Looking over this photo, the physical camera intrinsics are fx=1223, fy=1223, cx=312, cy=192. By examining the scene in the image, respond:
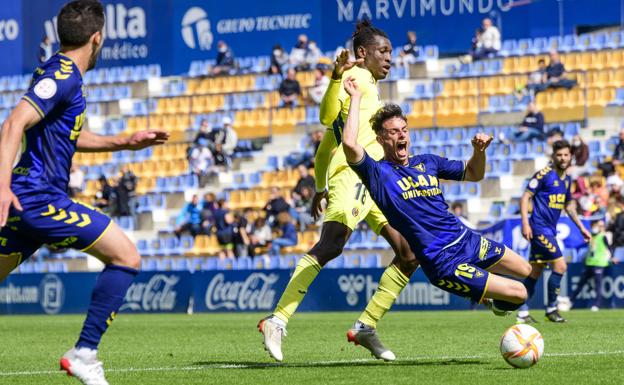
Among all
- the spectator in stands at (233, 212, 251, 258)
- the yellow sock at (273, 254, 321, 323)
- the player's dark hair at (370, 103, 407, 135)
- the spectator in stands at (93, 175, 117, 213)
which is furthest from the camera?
the spectator in stands at (93, 175, 117, 213)

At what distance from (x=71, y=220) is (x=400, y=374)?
2.57m

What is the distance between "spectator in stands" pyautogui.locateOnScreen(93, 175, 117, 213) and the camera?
29281 mm

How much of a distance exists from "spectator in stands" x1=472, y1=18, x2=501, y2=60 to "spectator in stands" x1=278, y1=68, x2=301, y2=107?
466 centimetres

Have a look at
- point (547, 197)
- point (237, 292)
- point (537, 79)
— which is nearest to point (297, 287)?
point (547, 197)

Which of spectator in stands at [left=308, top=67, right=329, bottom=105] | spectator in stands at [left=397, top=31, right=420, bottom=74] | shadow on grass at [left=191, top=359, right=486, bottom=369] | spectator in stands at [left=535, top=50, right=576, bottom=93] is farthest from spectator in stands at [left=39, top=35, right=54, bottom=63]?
shadow on grass at [left=191, top=359, right=486, bottom=369]

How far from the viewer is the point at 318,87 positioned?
30172mm

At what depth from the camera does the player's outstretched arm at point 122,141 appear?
7418 millimetres

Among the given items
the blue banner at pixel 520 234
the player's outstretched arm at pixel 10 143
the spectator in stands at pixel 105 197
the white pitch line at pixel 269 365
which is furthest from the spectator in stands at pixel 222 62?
the player's outstretched arm at pixel 10 143

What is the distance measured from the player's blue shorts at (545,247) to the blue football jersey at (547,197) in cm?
5

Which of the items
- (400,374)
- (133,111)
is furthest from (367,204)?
(133,111)

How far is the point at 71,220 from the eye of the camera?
6.90 metres

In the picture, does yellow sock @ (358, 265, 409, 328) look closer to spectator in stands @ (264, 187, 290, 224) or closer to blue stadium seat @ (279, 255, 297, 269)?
blue stadium seat @ (279, 255, 297, 269)

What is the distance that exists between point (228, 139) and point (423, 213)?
73.6ft

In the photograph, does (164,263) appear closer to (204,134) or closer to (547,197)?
(204,134)
